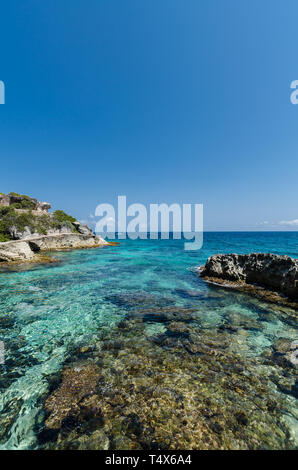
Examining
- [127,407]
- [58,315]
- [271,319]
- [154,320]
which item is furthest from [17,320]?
[271,319]

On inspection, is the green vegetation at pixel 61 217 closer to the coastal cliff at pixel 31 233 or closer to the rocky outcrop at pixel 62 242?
the coastal cliff at pixel 31 233

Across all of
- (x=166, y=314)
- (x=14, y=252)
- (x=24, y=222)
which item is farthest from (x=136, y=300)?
(x=24, y=222)

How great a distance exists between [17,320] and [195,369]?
7656mm

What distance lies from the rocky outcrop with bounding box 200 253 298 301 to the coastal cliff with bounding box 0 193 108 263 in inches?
895

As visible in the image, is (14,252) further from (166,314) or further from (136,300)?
(166,314)

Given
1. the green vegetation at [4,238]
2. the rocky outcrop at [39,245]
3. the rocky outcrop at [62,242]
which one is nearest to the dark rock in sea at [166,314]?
the rocky outcrop at [39,245]

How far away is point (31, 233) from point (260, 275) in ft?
143

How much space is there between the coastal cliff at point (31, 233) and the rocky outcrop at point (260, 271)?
2274 centimetres

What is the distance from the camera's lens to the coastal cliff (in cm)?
2357

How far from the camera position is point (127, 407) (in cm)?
375

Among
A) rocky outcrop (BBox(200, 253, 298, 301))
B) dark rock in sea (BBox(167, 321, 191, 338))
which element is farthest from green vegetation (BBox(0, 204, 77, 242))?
dark rock in sea (BBox(167, 321, 191, 338))

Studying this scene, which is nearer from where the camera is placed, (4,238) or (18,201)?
(4,238)

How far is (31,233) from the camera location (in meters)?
39.4

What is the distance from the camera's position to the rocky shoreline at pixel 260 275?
Answer: 34.3 ft
